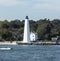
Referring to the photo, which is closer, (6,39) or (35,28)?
(6,39)

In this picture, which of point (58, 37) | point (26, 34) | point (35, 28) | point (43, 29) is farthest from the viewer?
point (35, 28)

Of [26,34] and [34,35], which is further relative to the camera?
[34,35]

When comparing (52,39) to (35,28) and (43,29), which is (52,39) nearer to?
(43,29)

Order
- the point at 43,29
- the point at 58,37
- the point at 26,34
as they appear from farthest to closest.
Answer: the point at 43,29 → the point at 58,37 → the point at 26,34

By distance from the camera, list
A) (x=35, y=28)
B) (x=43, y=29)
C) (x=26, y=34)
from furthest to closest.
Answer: (x=35, y=28), (x=43, y=29), (x=26, y=34)

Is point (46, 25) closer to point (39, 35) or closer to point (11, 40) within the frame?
point (39, 35)

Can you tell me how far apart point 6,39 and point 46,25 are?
66.1ft

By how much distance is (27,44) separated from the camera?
139m

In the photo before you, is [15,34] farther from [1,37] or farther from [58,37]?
[58,37]

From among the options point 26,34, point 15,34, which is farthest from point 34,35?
point 26,34

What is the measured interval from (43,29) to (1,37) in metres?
15.7

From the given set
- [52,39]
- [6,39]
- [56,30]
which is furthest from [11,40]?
[56,30]

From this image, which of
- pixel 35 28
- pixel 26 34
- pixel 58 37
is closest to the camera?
pixel 26 34

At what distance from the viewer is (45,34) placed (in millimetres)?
177000
